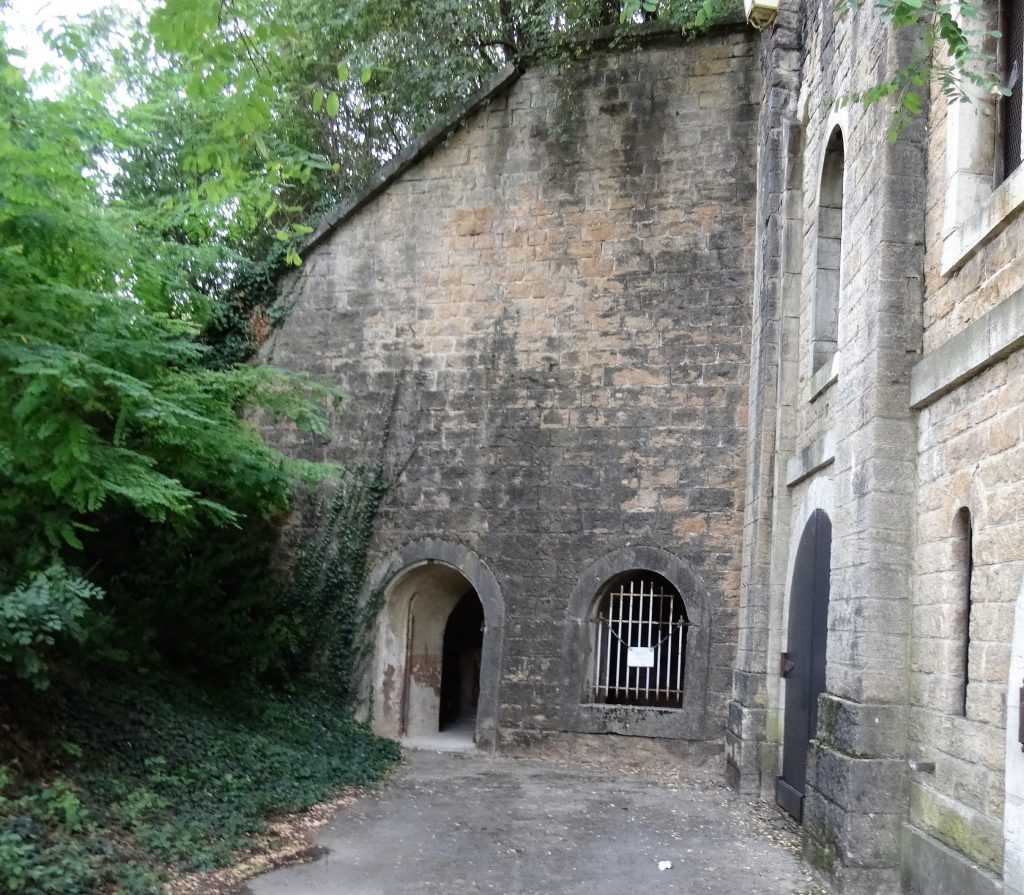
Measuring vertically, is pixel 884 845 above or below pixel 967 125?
below

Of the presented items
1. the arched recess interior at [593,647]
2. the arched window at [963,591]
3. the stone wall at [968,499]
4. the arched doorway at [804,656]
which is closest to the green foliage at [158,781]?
the arched recess interior at [593,647]

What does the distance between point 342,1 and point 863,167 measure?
7904 mm

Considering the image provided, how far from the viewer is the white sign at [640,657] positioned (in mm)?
10156

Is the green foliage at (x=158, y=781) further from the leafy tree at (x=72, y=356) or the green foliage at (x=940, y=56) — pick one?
the green foliage at (x=940, y=56)

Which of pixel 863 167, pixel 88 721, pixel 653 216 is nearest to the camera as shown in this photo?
pixel 863 167

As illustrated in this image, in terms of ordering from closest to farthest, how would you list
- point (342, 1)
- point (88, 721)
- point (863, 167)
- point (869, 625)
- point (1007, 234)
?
1. point (1007, 234)
2. point (869, 625)
3. point (863, 167)
4. point (88, 721)
5. point (342, 1)

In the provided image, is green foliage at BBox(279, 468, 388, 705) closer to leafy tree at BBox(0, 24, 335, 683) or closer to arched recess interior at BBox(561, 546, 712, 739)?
arched recess interior at BBox(561, 546, 712, 739)

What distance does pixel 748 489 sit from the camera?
9.73m

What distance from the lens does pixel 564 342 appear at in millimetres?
10734

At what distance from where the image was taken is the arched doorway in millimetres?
7293

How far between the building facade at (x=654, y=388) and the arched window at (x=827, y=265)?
0.02 metres

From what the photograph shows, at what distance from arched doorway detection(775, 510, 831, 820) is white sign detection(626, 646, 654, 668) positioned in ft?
6.67

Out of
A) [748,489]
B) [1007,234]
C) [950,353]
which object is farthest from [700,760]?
[1007,234]

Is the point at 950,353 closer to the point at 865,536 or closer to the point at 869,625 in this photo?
the point at 865,536
